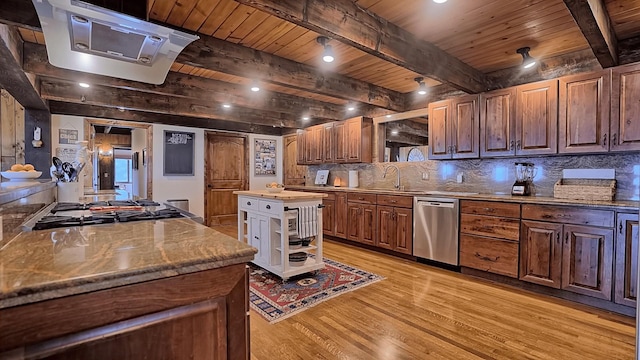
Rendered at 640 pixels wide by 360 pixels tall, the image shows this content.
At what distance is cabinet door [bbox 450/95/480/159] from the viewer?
3.62 metres

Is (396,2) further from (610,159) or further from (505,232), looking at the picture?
(610,159)

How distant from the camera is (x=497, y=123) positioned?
343cm

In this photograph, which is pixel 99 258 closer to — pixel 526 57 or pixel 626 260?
pixel 626 260

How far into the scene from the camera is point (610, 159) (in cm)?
296

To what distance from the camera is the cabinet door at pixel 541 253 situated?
2.76 metres

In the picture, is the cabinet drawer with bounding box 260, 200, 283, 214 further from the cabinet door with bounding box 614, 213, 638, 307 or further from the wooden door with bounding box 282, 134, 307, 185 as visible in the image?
the wooden door with bounding box 282, 134, 307, 185

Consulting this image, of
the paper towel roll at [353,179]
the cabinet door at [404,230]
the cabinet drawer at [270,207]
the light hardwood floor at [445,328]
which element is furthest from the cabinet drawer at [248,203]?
the paper towel roll at [353,179]

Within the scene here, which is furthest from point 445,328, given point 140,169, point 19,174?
point 140,169

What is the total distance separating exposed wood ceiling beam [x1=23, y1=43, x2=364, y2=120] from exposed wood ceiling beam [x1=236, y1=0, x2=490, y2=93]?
7.38ft

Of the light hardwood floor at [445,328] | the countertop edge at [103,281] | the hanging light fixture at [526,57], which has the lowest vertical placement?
the light hardwood floor at [445,328]

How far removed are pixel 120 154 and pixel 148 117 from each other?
6714 millimetres

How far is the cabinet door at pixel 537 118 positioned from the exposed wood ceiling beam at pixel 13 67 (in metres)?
4.47

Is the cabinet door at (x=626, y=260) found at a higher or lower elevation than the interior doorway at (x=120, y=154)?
lower

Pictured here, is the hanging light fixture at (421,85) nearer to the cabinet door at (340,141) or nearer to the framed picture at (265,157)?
the cabinet door at (340,141)
